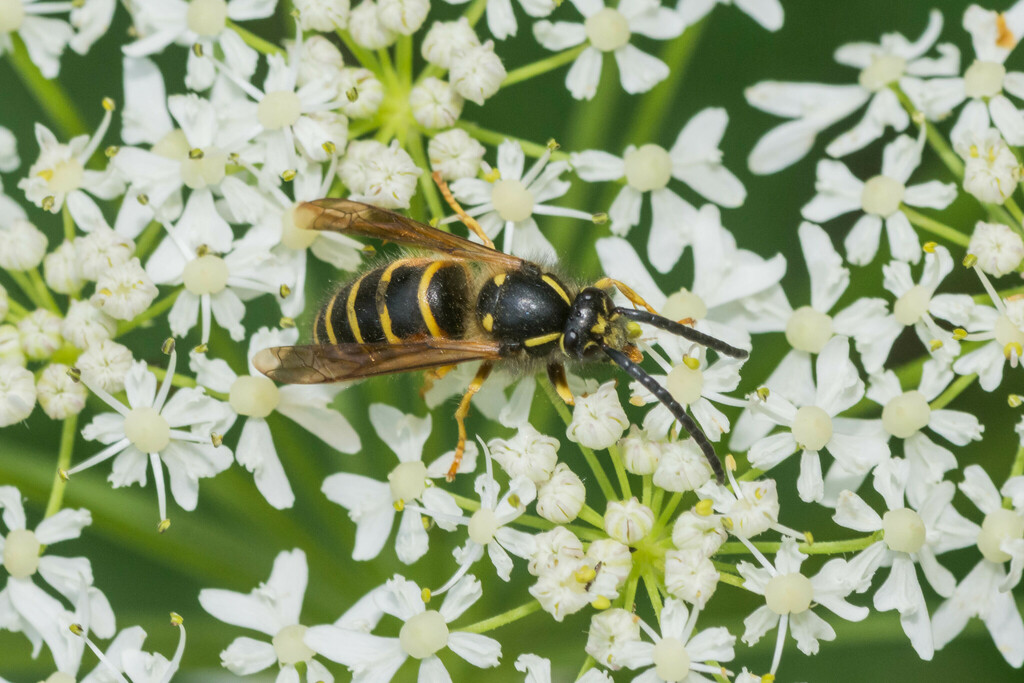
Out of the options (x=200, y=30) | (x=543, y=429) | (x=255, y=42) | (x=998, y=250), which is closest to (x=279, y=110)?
(x=255, y=42)

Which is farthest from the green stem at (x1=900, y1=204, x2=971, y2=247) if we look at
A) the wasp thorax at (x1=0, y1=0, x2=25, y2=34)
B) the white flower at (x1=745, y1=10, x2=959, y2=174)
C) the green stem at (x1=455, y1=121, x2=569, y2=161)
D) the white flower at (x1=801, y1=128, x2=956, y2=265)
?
the wasp thorax at (x1=0, y1=0, x2=25, y2=34)

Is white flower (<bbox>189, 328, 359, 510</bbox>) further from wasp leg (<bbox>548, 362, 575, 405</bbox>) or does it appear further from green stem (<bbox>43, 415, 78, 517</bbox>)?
wasp leg (<bbox>548, 362, 575, 405</bbox>)

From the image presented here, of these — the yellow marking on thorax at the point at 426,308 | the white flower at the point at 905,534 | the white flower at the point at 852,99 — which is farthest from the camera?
the white flower at the point at 852,99

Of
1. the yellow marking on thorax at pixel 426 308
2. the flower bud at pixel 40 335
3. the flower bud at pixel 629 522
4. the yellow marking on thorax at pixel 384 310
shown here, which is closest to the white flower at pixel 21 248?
the flower bud at pixel 40 335

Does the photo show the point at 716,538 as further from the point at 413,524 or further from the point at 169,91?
the point at 169,91

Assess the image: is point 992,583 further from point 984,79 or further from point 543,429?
point 984,79

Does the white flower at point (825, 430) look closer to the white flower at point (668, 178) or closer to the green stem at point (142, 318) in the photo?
the white flower at point (668, 178)
